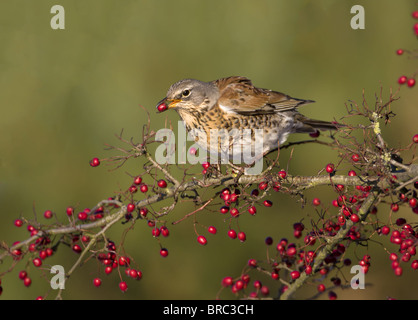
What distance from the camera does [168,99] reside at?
12.1 feet

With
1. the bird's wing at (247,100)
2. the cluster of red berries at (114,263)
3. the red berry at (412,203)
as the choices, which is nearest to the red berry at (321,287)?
the red berry at (412,203)

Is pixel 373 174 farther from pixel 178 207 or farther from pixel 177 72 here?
pixel 177 72

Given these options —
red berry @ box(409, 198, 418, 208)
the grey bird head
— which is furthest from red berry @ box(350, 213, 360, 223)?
the grey bird head

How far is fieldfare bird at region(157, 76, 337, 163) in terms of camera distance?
12.1 feet

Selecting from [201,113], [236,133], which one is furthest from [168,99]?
[236,133]

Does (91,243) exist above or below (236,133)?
below

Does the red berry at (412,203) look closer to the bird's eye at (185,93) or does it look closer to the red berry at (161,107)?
the red berry at (161,107)

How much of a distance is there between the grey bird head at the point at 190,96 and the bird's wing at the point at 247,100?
0.36 ft

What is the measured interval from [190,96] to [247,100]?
0.52m

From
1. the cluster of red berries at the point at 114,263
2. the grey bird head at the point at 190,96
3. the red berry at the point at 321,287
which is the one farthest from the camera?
the grey bird head at the point at 190,96

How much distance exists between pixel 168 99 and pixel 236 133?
22.5 inches

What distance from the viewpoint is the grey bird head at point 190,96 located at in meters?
3.66

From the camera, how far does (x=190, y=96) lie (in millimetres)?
3727

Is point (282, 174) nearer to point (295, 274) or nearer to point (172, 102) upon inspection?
point (295, 274)
